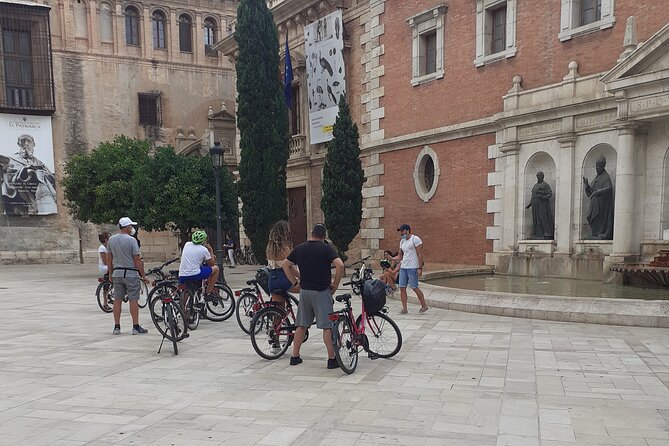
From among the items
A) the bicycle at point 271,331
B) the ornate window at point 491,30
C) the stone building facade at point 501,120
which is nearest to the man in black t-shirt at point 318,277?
the bicycle at point 271,331

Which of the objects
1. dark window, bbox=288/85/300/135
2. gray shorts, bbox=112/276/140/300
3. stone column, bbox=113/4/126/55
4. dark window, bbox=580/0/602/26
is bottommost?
gray shorts, bbox=112/276/140/300

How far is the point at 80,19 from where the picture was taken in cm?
3184

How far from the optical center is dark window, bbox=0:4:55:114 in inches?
1184

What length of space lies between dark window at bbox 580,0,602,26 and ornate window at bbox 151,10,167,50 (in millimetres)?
27381

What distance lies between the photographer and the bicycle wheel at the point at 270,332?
6914 mm

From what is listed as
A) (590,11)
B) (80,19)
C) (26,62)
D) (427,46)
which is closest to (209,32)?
(80,19)

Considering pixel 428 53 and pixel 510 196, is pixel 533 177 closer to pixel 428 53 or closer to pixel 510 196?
pixel 510 196

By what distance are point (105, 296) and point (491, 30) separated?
1271cm

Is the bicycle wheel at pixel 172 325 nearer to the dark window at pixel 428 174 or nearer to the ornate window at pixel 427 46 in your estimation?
the dark window at pixel 428 174

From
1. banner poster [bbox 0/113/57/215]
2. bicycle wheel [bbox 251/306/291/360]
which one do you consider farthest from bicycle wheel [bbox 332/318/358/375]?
banner poster [bbox 0/113/57/215]

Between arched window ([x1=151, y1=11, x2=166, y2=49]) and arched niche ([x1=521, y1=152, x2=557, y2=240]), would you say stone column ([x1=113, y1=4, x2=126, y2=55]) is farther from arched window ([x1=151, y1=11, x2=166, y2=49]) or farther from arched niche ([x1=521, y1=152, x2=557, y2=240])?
arched niche ([x1=521, y1=152, x2=557, y2=240])

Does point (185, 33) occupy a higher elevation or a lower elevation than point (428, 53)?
higher

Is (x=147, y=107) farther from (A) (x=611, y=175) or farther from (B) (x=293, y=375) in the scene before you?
(B) (x=293, y=375)

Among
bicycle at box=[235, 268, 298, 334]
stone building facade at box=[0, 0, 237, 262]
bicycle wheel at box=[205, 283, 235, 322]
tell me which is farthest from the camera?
stone building facade at box=[0, 0, 237, 262]
